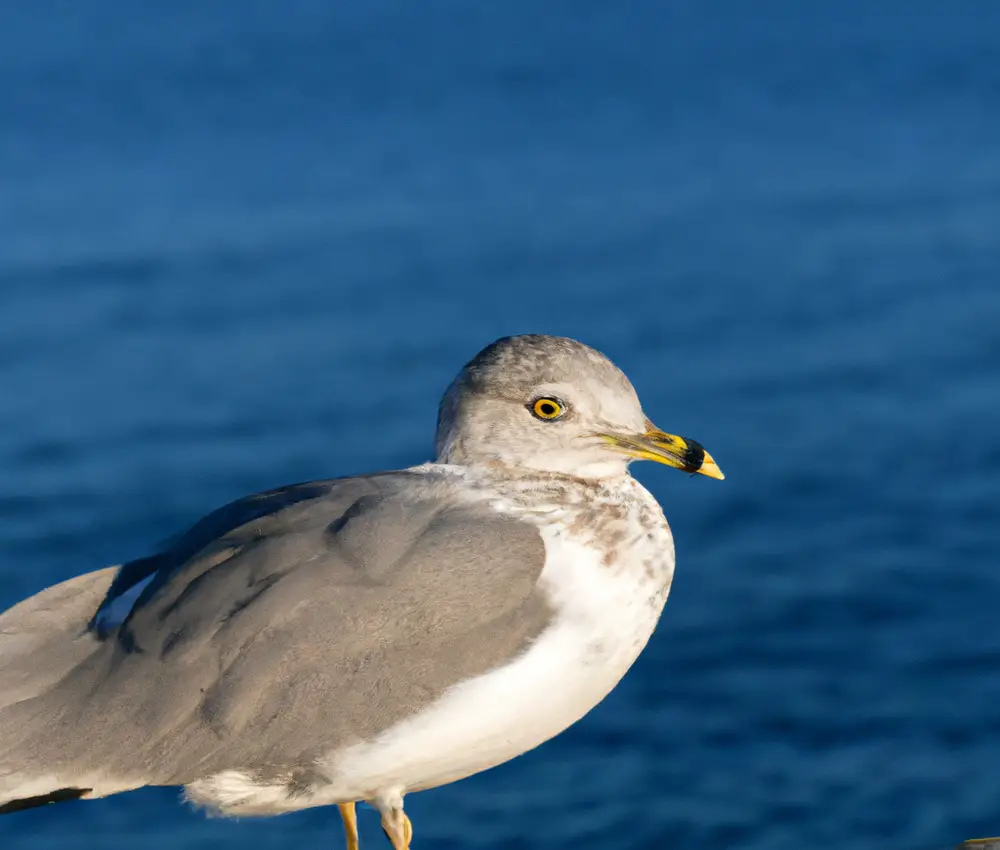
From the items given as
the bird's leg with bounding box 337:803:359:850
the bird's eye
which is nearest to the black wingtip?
the bird's leg with bounding box 337:803:359:850

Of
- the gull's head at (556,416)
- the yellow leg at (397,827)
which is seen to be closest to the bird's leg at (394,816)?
the yellow leg at (397,827)

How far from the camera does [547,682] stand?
495 centimetres

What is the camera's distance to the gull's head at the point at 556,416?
5285 mm

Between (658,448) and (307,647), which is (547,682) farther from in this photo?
(658,448)

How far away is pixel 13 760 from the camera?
505cm

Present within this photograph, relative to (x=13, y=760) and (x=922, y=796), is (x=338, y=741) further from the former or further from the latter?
(x=922, y=796)

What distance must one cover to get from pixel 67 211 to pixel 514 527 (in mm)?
8096

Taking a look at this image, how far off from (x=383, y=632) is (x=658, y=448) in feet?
3.33

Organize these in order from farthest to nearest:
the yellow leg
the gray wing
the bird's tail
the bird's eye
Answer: the yellow leg, the bird's eye, the bird's tail, the gray wing

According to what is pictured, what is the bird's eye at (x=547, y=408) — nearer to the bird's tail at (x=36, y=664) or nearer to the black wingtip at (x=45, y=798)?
the bird's tail at (x=36, y=664)

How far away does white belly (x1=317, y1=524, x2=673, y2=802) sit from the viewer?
492cm

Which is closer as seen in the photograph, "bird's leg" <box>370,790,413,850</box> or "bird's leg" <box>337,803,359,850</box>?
"bird's leg" <box>370,790,413,850</box>

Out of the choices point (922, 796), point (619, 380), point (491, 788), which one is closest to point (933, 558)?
point (922, 796)

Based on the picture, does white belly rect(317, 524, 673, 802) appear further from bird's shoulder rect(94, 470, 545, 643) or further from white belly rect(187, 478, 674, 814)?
bird's shoulder rect(94, 470, 545, 643)
